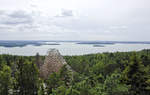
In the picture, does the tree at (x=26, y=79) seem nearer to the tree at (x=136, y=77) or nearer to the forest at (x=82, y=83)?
the forest at (x=82, y=83)

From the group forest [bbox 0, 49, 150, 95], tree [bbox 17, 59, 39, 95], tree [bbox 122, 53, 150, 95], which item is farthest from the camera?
tree [bbox 17, 59, 39, 95]

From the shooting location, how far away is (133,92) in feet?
50.1

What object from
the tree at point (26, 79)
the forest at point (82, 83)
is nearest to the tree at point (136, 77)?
the forest at point (82, 83)

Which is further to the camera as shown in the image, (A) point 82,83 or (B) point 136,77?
(B) point 136,77

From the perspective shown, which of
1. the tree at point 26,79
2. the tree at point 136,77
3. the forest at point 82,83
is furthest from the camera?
the tree at point 26,79

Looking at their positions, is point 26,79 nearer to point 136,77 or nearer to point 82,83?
point 82,83

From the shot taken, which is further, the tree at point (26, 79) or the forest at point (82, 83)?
the tree at point (26, 79)

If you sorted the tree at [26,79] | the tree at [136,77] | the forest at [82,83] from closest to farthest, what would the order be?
the forest at [82,83] → the tree at [136,77] → the tree at [26,79]

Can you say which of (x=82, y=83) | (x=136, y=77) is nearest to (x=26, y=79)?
(x=82, y=83)

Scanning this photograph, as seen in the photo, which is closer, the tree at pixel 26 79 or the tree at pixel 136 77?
the tree at pixel 136 77

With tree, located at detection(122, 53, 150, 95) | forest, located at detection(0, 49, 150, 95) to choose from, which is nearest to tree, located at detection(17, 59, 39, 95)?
forest, located at detection(0, 49, 150, 95)

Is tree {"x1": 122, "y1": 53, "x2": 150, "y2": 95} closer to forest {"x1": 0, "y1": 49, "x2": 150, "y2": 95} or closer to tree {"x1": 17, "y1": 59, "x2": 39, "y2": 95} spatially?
forest {"x1": 0, "y1": 49, "x2": 150, "y2": 95}

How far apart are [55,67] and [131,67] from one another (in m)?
16.7

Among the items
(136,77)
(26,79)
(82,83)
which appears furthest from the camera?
(26,79)
